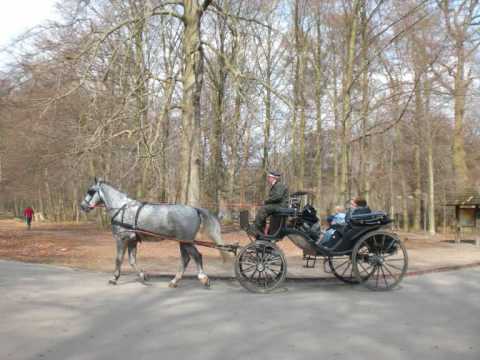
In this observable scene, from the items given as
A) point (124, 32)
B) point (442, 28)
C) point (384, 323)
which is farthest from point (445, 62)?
point (384, 323)

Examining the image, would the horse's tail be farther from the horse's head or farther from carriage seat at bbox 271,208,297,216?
the horse's head

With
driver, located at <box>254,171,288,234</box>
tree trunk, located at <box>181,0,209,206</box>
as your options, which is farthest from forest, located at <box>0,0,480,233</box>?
driver, located at <box>254,171,288,234</box>

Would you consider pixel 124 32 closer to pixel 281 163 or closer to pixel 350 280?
pixel 281 163

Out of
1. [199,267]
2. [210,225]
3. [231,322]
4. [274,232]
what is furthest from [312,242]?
[231,322]

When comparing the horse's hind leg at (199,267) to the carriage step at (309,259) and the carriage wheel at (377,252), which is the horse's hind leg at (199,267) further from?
the carriage wheel at (377,252)

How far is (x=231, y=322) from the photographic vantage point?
675 centimetres

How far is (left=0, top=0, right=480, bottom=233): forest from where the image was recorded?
14039 mm

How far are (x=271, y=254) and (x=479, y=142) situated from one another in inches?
1376

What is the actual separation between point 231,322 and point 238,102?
9.69 meters

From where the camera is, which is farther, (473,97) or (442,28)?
(473,97)

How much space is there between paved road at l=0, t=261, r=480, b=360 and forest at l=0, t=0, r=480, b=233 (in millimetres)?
5050

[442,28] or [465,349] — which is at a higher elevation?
[442,28]

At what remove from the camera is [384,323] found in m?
6.78

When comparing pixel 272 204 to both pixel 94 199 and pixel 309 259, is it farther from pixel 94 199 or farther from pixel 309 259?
pixel 94 199
